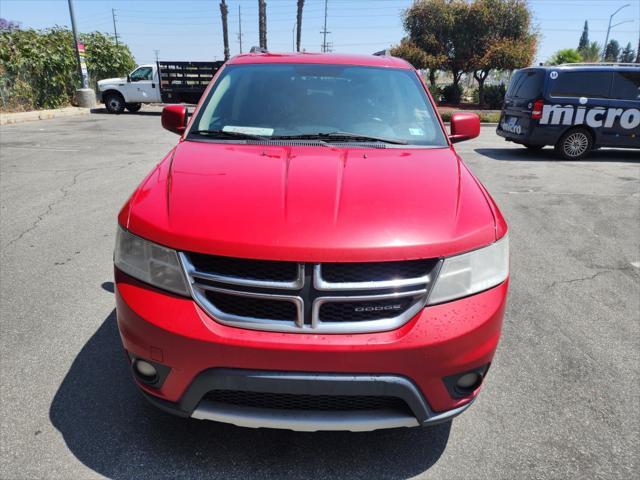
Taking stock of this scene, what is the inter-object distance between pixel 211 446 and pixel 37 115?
1825cm

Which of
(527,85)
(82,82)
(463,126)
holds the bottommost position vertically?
(82,82)

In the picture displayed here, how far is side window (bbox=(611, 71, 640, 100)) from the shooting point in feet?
33.9

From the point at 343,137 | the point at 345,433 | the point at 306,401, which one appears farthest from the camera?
the point at 343,137

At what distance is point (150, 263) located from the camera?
197cm

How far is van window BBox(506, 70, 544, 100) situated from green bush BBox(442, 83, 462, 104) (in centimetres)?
1979

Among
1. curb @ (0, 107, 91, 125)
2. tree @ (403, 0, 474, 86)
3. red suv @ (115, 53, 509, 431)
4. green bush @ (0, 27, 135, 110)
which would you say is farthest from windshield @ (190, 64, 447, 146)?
tree @ (403, 0, 474, 86)

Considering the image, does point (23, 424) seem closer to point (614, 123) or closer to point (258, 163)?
point (258, 163)

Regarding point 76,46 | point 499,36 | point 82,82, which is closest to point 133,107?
point 82,82

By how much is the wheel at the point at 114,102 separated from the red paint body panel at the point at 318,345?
69.5 feet

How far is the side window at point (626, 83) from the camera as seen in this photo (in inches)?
407

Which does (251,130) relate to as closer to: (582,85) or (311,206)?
(311,206)

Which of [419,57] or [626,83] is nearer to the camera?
[626,83]

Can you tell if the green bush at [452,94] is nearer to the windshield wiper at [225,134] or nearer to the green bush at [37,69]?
the green bush at [37,69]

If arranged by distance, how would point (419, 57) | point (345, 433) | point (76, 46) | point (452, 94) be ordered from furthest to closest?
point (452, 94) < point (419, 57) < point (76, 46) < point (345, 433)
